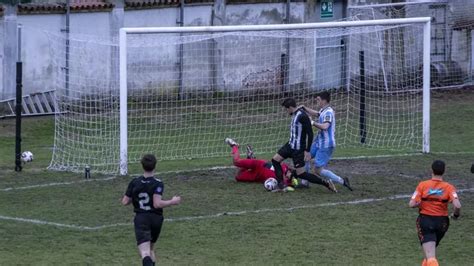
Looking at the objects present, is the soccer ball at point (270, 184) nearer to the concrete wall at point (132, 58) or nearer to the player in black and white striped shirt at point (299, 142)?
the player in black and white striped shirt at point (299, 142)

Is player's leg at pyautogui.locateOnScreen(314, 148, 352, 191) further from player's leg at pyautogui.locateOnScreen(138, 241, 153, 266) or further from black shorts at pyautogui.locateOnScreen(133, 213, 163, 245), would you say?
player's leg at pyautogui.locateOnScreen(138, 241, 153, 266)

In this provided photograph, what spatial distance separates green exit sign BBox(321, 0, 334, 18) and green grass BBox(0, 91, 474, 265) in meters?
12.0

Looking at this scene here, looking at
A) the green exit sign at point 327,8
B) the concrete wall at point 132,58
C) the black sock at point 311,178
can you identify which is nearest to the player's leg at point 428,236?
the black sock at point 311,178

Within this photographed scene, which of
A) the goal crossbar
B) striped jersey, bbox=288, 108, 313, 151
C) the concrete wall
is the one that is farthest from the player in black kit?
the concrete wall

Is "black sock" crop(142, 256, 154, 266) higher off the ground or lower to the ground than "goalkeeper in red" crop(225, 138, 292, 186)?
lower

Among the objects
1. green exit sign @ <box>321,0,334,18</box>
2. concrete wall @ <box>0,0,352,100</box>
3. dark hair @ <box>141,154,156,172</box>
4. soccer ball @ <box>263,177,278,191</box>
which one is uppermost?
green exit sign @ <box>321,0,334,18</box>

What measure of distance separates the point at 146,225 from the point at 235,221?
12.6ft

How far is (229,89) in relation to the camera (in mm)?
25938

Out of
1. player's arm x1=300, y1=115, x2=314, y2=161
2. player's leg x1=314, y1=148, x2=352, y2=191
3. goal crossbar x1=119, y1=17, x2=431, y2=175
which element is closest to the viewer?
player's arm x1=300, y1=115, x2=314, y2=161

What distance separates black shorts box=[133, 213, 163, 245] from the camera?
37.7 feet

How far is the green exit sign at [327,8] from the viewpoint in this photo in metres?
32.5

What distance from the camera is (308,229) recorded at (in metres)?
14.7

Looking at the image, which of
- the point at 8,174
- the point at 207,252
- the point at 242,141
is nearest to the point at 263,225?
the point at 207,252

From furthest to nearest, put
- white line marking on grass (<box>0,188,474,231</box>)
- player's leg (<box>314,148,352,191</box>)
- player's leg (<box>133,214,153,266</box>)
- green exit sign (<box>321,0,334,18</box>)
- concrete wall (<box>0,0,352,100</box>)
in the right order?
1. green exit sign (<box>321,0,334,18</box>)
2. concrete wall (<box>0,0,352,100</box>)
3. player's leg (<box>314,148,352,191</box>)
4. white line marking on grass (<box>0,188,474,231</box>)
5. player's leg (<box>133,214,153,266</box>)
